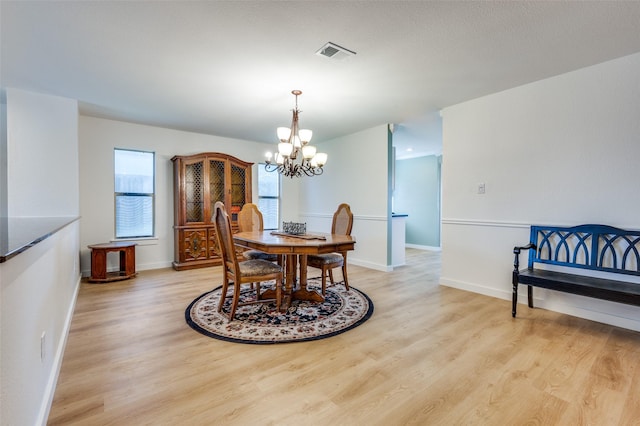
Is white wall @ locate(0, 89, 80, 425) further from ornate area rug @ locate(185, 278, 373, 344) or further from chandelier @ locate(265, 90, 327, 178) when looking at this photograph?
chandelier @ locate(265, 90, 327, 178)

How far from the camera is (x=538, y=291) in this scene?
3061 millimetres

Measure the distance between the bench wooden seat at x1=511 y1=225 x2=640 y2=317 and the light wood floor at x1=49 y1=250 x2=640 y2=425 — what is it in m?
0.39

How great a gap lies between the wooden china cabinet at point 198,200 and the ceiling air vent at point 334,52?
124 inches

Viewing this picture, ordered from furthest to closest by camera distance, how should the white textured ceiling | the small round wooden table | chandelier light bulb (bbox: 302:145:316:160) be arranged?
the small round wooden table → chandelier light bulb (bbox: 302:145:316:160) → the white textured ceiling

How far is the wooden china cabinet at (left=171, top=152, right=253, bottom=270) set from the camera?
4.74m

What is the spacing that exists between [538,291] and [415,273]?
1.72 metres

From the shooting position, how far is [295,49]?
240 cm

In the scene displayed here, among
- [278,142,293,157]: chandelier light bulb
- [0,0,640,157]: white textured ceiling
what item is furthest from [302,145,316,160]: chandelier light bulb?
[0,0,640,157]: white textured ceiling

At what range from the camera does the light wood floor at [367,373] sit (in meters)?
1.50

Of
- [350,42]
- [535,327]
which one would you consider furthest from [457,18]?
[535,327]

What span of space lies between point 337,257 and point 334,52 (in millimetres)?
2149

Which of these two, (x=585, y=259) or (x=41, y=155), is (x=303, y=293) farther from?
(x=41, y=155)

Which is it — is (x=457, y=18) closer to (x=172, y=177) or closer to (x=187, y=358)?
(x=187, y=358)

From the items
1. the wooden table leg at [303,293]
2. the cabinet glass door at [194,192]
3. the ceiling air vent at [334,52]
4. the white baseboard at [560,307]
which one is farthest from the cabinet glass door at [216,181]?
the white baseboard at [560,307]
